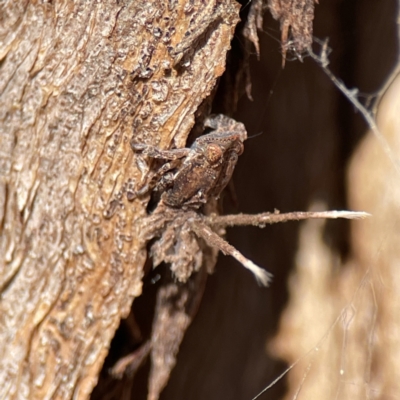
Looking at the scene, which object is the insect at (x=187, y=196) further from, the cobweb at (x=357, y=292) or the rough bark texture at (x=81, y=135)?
the cobweb at (x=357, y=292)

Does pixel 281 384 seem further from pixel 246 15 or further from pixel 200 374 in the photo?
pixel 246 15

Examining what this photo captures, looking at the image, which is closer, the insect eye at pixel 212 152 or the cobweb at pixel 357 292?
the insect eye at pixel 212 152

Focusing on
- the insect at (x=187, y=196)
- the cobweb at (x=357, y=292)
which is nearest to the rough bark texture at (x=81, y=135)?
the insect at (x=187, y=196)

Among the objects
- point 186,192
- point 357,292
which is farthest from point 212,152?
point 357,292

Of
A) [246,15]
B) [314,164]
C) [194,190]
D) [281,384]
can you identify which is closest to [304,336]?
[281,384]

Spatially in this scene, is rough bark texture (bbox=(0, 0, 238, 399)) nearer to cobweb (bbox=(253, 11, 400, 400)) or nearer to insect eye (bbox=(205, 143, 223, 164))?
insect eye (bbox=(205, 143, 223, 164))

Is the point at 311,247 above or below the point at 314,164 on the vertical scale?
below
